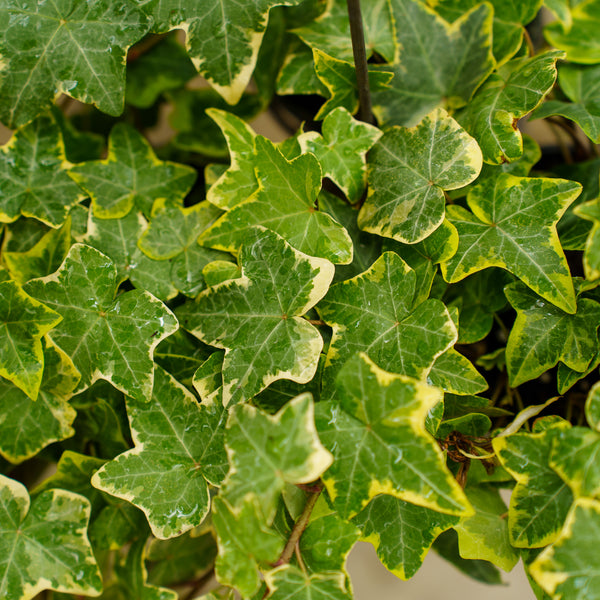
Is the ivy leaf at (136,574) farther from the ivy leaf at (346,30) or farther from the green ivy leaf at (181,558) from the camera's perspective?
the ivy leaf at (346,30)

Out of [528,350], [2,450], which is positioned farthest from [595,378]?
[2,450]

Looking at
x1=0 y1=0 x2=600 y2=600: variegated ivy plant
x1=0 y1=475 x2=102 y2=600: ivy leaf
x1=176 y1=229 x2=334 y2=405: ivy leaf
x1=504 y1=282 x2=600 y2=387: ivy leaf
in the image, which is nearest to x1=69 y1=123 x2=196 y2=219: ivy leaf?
x1=0 y1=0 x2=600 y2=600: variegated ivy plant

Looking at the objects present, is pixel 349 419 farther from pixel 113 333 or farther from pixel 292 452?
pixel 113 333

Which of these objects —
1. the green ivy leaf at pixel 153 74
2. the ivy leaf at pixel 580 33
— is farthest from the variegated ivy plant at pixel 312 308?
the green ivy leaf at pixel 153 74

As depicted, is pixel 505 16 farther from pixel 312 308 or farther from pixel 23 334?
pixel 23 334

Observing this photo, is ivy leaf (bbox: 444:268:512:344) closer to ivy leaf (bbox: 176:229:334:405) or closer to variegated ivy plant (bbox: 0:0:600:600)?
variegated ivy plant (bbox: 0:0:600:600)
